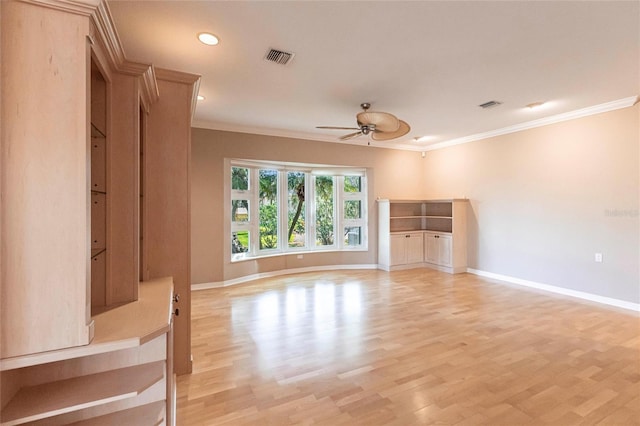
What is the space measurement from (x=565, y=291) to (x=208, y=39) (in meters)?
5.85

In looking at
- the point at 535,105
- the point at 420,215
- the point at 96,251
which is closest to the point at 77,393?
the point at 96,251

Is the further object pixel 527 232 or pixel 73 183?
pixel 527 232

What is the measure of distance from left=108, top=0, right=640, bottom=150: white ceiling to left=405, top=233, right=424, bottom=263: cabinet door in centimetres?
300

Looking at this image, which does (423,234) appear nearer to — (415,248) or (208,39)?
(415,248)

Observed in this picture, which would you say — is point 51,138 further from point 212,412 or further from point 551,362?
point 551,362

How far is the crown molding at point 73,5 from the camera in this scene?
1101mm

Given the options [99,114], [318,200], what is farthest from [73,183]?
[318,200]

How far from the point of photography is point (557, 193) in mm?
4832

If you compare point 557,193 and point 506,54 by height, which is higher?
point 506,54

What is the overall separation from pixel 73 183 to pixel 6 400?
33.3 inches

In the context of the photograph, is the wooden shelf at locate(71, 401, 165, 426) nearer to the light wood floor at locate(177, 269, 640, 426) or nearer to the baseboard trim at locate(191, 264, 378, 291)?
the light wood floor at locate(177, 269, 640, 426)

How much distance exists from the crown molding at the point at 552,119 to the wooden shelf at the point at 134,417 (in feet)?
15.9

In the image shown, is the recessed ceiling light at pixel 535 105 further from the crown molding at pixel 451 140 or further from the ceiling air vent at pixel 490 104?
the crown molding at pixel 451 140

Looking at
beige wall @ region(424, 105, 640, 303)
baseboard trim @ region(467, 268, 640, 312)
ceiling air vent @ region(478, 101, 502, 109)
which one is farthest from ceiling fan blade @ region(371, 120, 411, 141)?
baseboard trim @ region(467, 268, 640, 312)
